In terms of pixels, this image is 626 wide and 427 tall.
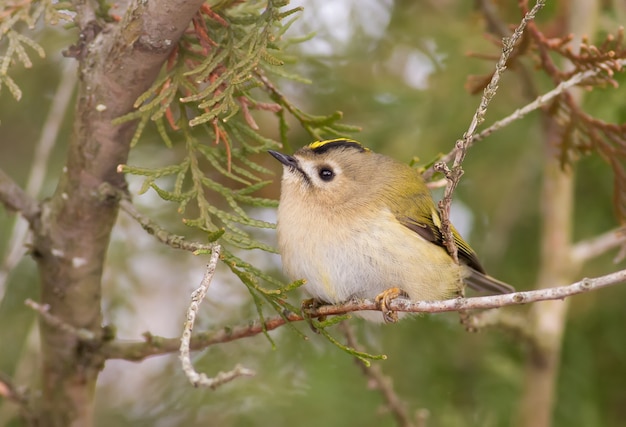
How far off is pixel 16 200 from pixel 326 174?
96cm

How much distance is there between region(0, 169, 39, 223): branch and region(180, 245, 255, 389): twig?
0.77m

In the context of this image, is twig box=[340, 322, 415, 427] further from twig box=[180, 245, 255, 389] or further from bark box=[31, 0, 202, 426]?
twig box=[180, 245, 255, 389]

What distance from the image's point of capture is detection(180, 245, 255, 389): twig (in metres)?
1.43

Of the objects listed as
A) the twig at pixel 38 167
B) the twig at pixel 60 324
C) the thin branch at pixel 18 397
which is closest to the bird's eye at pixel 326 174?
the twig at pixel 60 324

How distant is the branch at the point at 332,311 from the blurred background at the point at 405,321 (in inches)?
53.8

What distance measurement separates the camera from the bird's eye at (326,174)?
265 centimetres

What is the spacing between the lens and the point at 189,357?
5.10 feet

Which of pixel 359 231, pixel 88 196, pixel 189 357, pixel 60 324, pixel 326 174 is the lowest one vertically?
pixel 189 357

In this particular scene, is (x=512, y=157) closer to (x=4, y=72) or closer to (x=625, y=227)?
(x=625, y=227)

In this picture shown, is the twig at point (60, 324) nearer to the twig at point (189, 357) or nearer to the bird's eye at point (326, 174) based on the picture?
the twig at point (189, 357)

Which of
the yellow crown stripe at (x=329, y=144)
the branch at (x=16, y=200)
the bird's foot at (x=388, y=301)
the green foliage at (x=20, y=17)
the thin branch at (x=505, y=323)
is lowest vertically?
the branch at (x=16, y=200)

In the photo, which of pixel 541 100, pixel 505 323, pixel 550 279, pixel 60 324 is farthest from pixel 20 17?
pixel 550 279

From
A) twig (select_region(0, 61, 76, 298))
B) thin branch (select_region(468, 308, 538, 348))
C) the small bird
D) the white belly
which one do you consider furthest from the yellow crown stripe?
twig (select_region(0, 61, 76, 298))

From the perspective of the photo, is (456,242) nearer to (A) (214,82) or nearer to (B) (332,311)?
(B) (332,311)
